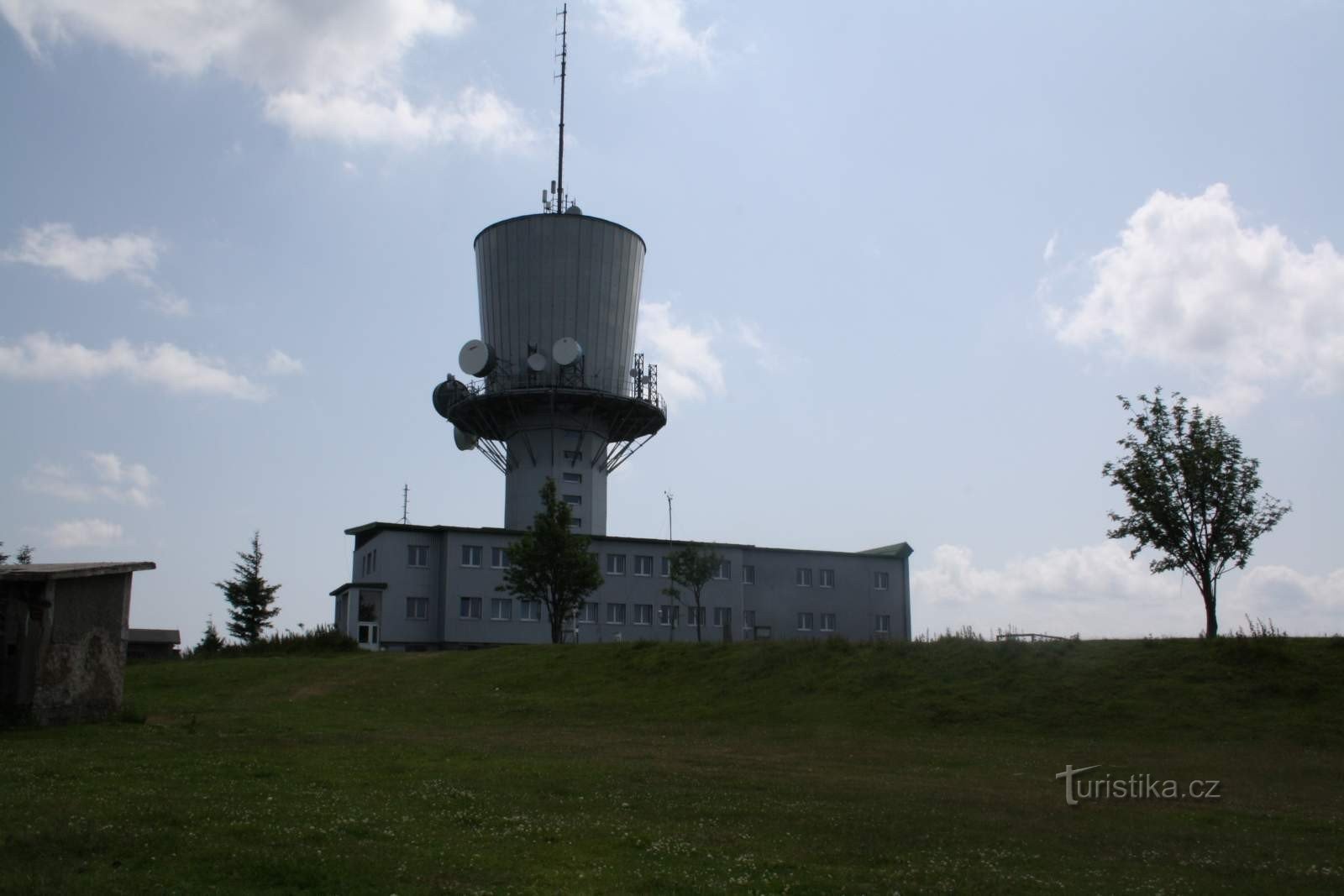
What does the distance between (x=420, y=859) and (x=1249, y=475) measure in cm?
3435

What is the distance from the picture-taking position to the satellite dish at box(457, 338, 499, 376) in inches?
2808

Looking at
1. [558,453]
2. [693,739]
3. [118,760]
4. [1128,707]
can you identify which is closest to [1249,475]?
[1128,707]

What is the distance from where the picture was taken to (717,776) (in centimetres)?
1988

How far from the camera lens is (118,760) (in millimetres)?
18453

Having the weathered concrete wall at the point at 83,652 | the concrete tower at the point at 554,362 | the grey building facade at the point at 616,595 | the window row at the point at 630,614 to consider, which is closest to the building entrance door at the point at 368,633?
the grey building facade at the point at 616,595

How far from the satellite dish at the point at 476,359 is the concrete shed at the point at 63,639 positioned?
45891mm

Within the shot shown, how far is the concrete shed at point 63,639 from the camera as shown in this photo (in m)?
23.3

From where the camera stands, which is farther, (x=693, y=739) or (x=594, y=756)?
(x=693, y=739)

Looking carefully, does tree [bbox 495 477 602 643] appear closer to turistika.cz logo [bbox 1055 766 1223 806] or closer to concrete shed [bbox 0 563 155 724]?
concrete shed [bbox 0 563 155 724]

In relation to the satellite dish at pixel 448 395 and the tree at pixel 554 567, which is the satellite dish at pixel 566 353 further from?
the tree at pixel 554 567

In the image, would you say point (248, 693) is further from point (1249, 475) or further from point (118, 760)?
point (1249, 475)

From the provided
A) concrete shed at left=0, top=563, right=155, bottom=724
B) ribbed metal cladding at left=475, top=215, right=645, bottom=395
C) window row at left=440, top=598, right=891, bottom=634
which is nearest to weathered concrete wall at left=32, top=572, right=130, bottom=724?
concrete shed at left=0, top=563, right=155, bottom=724

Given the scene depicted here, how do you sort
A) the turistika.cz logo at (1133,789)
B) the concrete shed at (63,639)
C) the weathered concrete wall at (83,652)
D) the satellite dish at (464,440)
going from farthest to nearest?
the satellite dish at (464,440)
the weathered concrete wall at (83,652)
the concrete shed at (63,639)
the turistika.cz logo at (1133,789)

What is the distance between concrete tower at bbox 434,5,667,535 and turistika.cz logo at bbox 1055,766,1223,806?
5250cm
